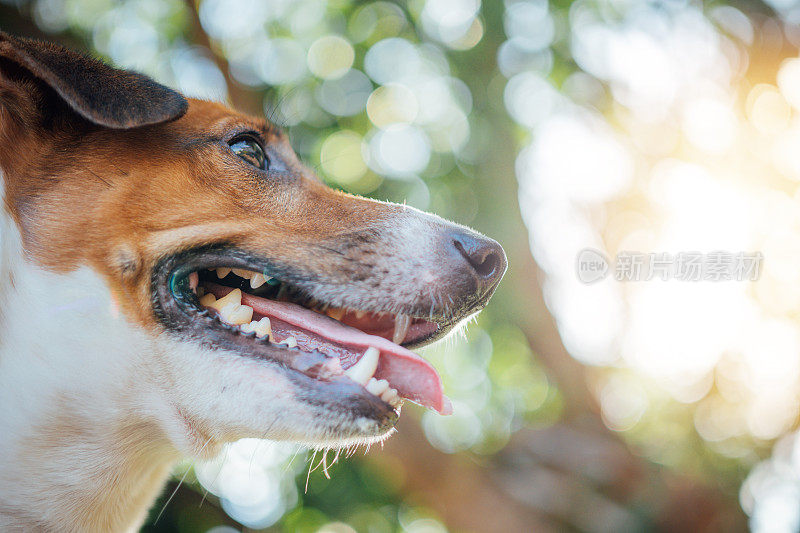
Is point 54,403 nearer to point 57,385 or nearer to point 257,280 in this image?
point 57,385

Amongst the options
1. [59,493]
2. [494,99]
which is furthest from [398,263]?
[494,99]

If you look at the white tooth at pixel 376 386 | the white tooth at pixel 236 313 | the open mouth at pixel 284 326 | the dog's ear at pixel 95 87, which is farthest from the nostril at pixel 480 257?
the dog's ear at pixel 95 87

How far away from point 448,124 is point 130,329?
4639mm

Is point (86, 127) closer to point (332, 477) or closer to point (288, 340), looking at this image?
point (288, 340)

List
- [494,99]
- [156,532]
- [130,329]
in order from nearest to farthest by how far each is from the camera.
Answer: [130,329] → [494,99] → [156,532]

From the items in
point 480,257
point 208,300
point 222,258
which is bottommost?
point 208,300

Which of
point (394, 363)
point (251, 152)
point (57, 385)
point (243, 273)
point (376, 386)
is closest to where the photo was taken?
point (57, 385)

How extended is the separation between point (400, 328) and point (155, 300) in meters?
0.94

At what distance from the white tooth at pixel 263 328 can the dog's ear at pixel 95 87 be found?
794mm

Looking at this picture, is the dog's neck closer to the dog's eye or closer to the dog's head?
the dog's head

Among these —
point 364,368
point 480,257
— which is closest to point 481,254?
point 480,257

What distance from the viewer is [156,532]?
6.31 meters

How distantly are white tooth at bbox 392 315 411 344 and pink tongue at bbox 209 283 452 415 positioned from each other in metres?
0.18

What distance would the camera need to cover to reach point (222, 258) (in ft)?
7.43
